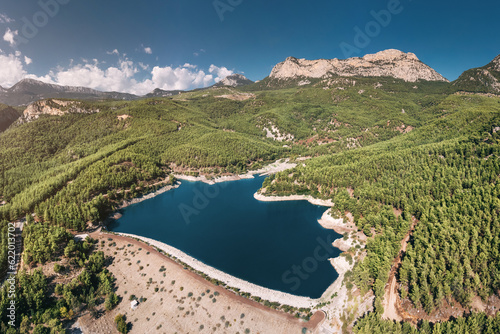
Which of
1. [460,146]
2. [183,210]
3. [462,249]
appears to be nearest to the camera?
[462,249]

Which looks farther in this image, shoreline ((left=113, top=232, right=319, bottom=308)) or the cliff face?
the cliff face

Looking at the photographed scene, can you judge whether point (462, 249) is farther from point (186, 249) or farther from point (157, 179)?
point (157, 179)

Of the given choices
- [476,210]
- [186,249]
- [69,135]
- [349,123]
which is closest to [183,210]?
[186,249]

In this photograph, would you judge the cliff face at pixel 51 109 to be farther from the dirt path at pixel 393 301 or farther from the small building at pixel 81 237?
the dirt path at pixel 393 301

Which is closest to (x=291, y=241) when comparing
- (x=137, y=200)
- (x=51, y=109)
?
(x=137, y=200)

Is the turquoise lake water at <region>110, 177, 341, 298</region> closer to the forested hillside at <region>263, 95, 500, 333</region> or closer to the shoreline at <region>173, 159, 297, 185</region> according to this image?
the forested hillside at <region>263, 95, 500, 333</region>

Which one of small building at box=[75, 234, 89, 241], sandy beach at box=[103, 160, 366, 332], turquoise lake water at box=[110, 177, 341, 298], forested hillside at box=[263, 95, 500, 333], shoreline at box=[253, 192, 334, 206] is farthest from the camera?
shoreline at box=[253, 192, 334, 206]

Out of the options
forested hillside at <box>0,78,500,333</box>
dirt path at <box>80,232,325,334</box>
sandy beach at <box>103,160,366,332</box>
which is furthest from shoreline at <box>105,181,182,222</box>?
dirt path at <box>80,232,325,334</box>
